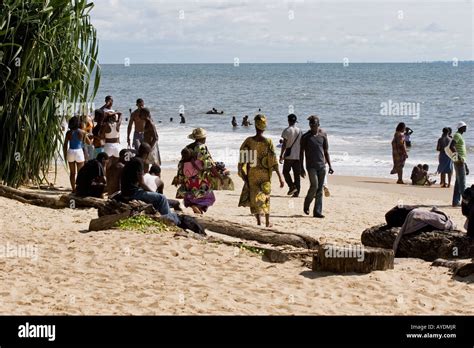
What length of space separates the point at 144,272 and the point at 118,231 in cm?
169

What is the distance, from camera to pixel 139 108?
622 inches

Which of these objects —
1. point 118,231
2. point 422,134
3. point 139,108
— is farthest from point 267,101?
point 118,231

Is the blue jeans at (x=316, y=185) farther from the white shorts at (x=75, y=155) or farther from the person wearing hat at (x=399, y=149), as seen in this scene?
the person wearing hat at (x=399, y=149)

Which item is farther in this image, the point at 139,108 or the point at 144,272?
the point at 139,108

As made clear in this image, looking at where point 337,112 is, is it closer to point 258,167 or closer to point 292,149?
point 292,149

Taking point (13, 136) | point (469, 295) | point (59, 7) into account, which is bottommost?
point (469, 295)

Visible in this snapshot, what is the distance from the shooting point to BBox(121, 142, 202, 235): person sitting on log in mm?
10945

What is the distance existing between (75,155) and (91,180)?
2.31 meters

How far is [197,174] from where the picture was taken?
12500 millimetres

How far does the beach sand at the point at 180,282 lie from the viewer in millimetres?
7848

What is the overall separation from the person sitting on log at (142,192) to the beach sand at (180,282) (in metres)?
0.56

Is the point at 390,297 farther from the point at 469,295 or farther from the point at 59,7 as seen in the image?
the point at 59,7

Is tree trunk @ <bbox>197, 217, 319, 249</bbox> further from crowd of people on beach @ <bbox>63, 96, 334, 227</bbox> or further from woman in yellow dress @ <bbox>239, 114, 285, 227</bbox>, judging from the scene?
woman in yellow dress @ <bbox>239, 114, 285, 227</bbox>
